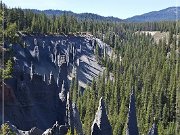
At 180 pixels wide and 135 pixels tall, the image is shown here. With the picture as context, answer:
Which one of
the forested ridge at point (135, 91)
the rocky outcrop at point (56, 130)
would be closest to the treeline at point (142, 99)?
the forested ridge at point (135, 91)

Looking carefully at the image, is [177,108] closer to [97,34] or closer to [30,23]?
[30,23]

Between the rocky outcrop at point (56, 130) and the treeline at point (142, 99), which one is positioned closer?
the rocky outcrop at point (56, 130)

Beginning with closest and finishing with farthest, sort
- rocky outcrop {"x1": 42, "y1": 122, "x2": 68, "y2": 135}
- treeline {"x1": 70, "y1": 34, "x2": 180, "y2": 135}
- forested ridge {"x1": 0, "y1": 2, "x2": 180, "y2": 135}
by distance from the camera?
rocky outcrop {"x1": 42, "y1": 122, "x2": 68, "y2": 135}
forested ridge {"x1": 0, "y1": 2, "x2": 180, "y2": 135}
treeline {"x1": 70, "y1": 34, "x2": 180, "y2": 135}

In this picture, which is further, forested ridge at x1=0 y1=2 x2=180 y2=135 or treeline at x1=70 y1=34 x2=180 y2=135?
treeline at x1=70 y1=34 x2=180 y2=135

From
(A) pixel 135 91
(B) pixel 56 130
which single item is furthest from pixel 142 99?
(B) pixel 56 130

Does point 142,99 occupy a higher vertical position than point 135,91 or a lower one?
lower

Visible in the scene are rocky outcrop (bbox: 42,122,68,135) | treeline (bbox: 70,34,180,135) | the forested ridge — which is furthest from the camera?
treeline (bbox: 70,34,180,135)

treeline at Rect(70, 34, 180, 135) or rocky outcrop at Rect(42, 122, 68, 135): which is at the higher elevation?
rocky outcrop at Rect(42, 122, 68, 135)

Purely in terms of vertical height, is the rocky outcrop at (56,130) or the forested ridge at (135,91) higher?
the rocky outcrop at (56,130)

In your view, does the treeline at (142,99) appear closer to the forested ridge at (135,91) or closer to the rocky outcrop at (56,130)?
the forested ridge at (135,91)

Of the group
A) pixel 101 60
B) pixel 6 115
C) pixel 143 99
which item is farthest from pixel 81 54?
pixel 6 115

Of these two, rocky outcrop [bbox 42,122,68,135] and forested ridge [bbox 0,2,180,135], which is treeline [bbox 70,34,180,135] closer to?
forested ridge [bbox 0,2,180,135]

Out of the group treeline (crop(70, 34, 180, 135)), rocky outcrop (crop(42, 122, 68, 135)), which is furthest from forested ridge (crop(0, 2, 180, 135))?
rocky outcrop (crop(42, 122, 68, 135))

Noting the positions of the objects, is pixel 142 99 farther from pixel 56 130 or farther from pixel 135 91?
pixel 56 130
